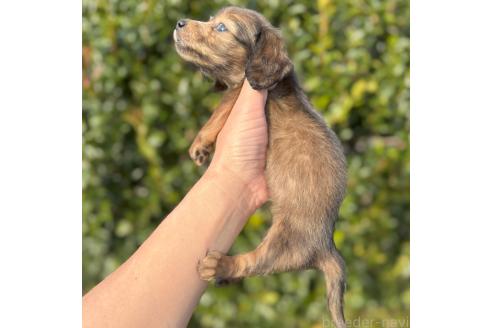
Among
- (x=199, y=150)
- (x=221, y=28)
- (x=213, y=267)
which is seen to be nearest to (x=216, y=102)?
(x=199, y=150)

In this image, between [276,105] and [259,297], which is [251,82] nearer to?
[276,105]

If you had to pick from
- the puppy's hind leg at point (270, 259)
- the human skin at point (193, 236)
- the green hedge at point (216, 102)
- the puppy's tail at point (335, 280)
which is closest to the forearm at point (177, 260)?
the human skin at point (193, 236)

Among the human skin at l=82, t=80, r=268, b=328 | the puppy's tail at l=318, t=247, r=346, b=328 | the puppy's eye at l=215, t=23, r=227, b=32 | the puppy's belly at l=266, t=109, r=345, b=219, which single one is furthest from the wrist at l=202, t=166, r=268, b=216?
the puppy's eye at l=215, t=23, r=227, b=32

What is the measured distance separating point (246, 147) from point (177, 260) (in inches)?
15.6

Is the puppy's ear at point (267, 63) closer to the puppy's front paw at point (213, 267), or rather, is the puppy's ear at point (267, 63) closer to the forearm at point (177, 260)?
the forearm at point (177, 260)

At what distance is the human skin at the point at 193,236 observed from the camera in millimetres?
1944

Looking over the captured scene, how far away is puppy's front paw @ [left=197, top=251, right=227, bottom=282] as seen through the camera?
186cm

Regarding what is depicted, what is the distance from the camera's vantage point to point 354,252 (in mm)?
2674

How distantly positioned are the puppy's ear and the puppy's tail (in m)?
0.52

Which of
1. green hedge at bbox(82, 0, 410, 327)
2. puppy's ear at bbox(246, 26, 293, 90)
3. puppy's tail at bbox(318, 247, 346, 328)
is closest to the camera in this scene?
puppy's ear at bbox(246, 26, 293, 90)

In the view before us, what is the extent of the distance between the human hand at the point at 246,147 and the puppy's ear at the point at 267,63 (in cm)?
6

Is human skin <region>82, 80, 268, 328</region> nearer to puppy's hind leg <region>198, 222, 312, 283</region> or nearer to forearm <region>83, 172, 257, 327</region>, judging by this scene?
forearm <region>83, 172, 257, 327</region>

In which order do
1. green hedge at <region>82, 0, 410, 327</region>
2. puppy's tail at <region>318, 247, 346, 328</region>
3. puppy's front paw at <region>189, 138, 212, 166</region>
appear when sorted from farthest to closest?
Answer: green hedge at <region>82, 0, 410, 327</region> → puppy's front paw at <region>189, 138, 212, 166</region> → puppy's tail at <region>318, 247, 346, 328</region>
